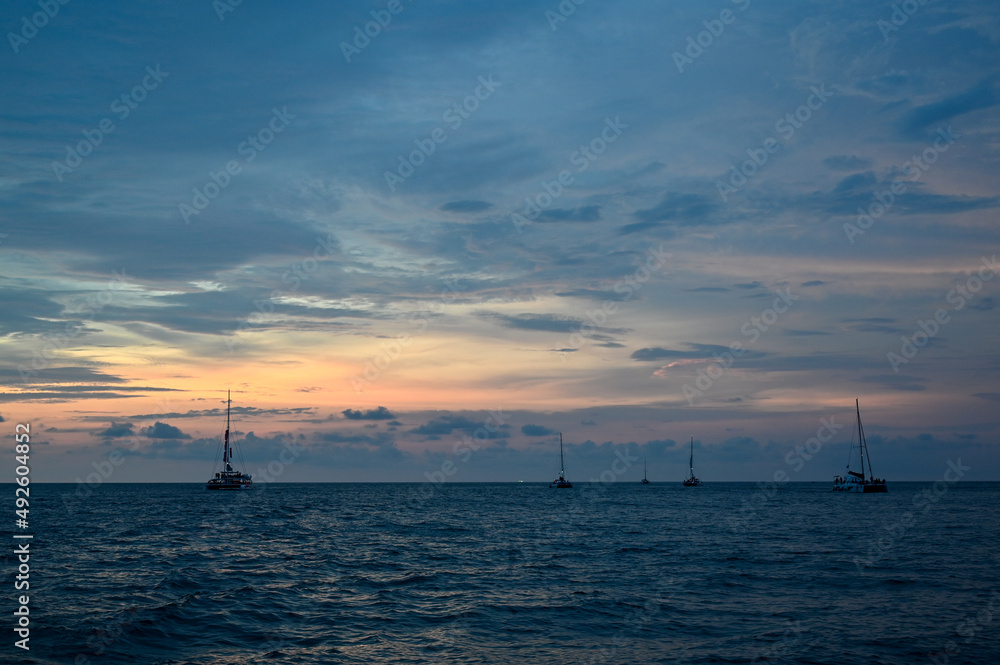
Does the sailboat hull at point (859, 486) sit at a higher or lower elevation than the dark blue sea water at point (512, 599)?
lower

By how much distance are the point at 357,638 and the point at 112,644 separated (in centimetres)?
866

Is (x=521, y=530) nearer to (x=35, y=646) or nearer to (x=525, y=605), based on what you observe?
(x=525, y=605)

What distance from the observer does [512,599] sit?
3272 cm

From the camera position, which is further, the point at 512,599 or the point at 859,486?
the point at 859,486

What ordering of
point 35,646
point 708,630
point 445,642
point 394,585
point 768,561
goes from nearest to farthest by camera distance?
1. point 35,646
2. point 445,642
3. point 708,630
4. point 394,585
5. point 768,561

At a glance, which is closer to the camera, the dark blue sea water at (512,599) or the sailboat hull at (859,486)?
the dark blue sea water at (512,599)

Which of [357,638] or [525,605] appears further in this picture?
[525,605]

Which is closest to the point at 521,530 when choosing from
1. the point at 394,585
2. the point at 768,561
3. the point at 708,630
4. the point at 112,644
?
the point at 768,561

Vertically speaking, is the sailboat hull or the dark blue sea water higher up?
the dark blue sea water

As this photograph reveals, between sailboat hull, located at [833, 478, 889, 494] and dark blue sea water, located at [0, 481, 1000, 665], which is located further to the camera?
sailboat hull, located at [833, 478, 889, 494]

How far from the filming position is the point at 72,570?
39406 millimetres

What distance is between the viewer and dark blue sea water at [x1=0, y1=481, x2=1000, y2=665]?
23.9 meters

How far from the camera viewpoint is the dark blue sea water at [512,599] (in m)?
23.9

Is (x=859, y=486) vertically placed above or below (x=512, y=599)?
below
